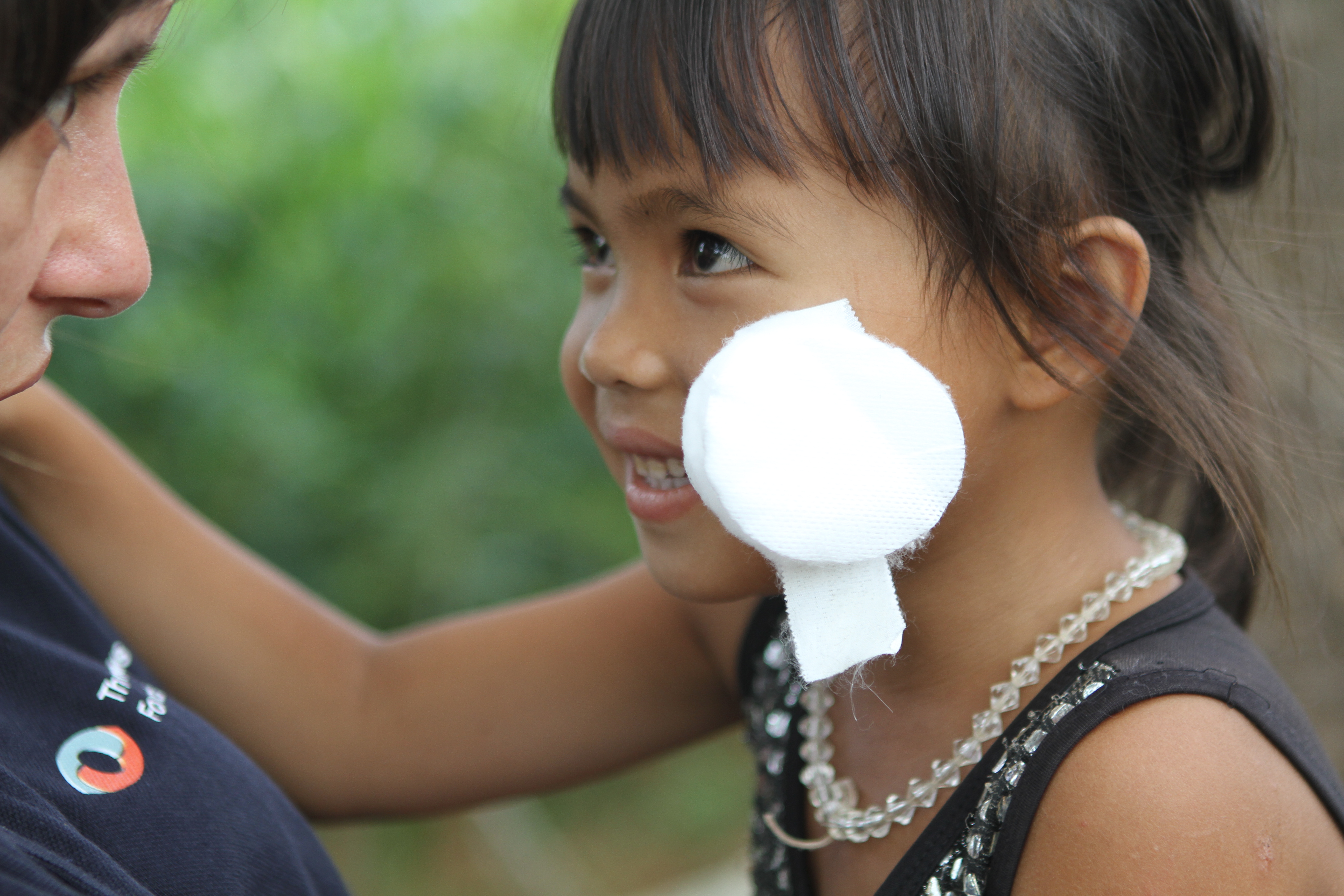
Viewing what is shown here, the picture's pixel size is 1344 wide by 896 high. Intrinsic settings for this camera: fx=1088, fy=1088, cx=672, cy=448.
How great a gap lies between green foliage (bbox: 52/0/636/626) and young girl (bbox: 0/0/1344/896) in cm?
86

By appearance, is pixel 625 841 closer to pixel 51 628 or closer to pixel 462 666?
pixel 462 666

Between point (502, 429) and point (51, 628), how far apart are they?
149 cm

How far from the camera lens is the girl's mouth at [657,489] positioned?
3.99 feet

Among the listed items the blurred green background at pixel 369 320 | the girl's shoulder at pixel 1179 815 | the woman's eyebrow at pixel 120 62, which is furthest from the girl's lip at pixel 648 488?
the blurred green background at pixel 369 320

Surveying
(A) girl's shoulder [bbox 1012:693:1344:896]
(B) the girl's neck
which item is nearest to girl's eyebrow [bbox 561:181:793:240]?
(B) the girl's neck

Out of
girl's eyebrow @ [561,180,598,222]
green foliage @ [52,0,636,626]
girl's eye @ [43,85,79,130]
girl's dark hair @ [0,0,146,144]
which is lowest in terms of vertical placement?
green foliage @ [52,0,636,626]

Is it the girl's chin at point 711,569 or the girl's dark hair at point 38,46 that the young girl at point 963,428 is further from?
the girl's dark hair at point 38,46

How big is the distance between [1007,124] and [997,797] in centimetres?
68

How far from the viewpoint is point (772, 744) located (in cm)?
145

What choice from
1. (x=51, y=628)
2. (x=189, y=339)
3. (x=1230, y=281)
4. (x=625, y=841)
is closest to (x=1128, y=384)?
(x=1230, y=281)

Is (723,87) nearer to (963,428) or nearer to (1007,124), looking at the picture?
(1007,124)

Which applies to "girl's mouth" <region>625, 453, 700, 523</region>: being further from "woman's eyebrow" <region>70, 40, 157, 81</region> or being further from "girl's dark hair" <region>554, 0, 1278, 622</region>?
"woman's eyebrow" <region>70, 40, 157, 81</region>

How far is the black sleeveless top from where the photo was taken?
3.41 ft

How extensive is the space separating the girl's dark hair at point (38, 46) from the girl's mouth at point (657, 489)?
0.67m
